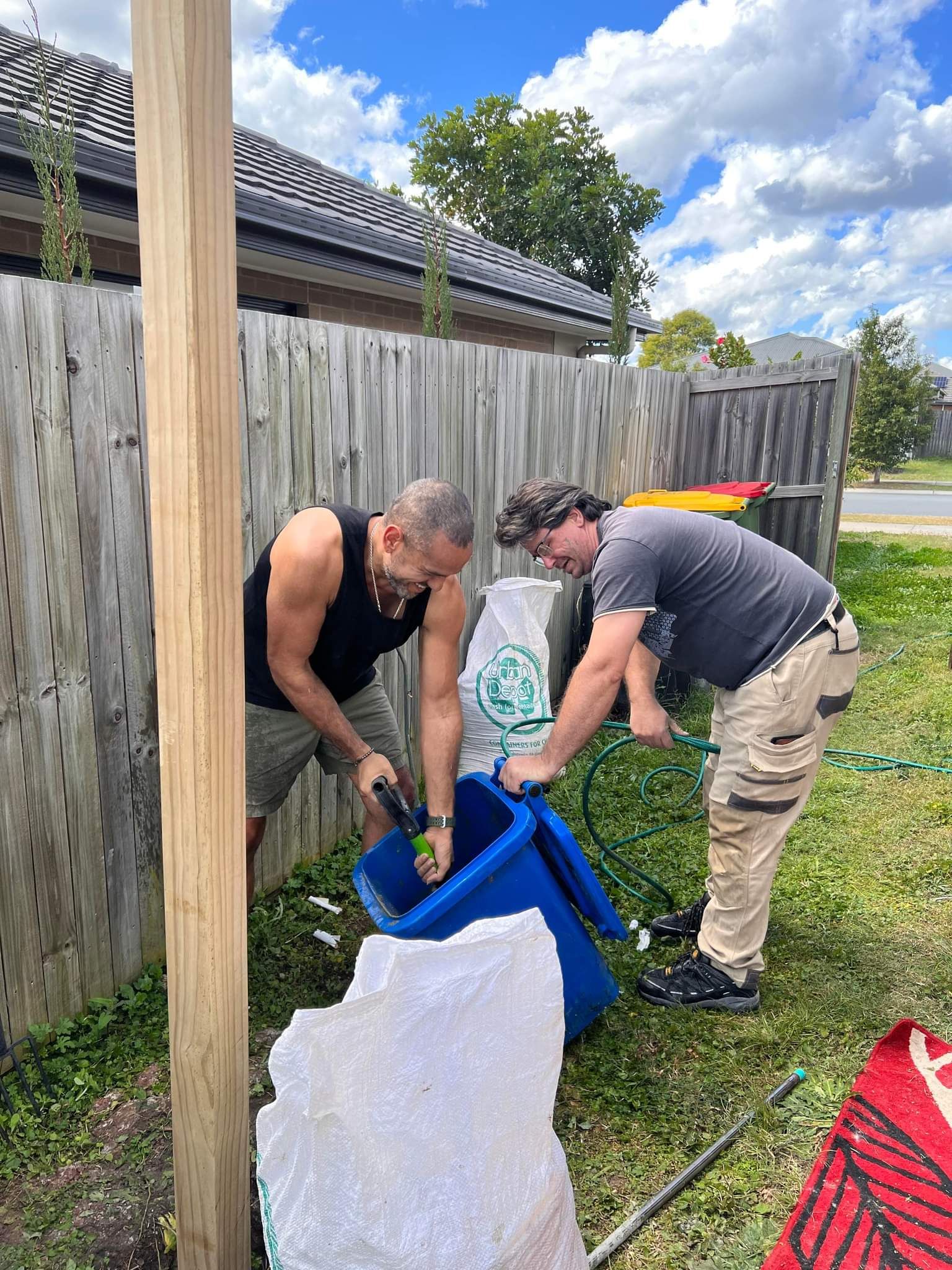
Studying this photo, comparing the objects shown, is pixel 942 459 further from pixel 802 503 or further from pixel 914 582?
pixel 802 503

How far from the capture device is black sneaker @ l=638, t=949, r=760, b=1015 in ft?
8.52

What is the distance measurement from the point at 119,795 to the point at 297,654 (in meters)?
0.71

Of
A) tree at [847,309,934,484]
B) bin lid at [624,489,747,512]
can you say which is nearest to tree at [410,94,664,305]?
tree at [847,309,934,484]

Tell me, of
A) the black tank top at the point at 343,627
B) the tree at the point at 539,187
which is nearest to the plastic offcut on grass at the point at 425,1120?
the black tank top at the point at 343,627

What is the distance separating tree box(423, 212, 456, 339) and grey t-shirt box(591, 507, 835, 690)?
12.0 ft

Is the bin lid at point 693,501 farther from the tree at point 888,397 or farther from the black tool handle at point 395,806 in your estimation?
the tree at point 888,397

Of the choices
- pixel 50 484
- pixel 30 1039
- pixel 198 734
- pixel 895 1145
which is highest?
pixel 50 484

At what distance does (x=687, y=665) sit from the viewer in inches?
103

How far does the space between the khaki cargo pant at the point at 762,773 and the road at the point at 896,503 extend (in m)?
18.8

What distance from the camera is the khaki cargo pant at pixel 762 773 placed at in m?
2.44

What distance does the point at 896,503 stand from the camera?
76.3ft

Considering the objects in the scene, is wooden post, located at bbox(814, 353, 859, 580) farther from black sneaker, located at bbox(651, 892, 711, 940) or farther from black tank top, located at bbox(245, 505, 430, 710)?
black tank top, located at bbox(245, 505, 430, 710)

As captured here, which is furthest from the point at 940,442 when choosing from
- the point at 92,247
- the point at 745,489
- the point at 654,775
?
the point at 92,247

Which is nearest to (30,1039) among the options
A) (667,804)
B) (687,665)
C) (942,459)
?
(687,665)
